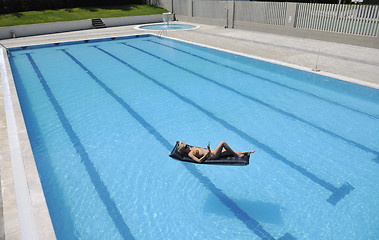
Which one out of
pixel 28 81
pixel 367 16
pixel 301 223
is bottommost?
pixel 301 223

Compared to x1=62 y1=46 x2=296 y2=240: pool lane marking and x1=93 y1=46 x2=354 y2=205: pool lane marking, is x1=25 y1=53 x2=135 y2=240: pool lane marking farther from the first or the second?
x1=93 y1=46 x2=354 y2=205: pool lane marking

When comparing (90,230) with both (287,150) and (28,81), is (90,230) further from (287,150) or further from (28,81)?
(28,81)

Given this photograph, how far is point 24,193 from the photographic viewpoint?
11.4ft

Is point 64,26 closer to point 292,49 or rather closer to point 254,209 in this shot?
point 292,49

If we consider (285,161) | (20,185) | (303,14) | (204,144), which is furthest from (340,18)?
(20,185)

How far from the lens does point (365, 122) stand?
5.66 metres

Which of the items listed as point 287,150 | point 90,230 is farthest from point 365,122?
point 90,230

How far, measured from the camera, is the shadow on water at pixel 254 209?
3467 millimetres

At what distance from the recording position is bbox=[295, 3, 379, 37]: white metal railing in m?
10.7

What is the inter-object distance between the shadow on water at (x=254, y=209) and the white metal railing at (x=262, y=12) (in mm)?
12767

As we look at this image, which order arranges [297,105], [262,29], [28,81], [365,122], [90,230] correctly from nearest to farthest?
[90,230] < [365,122] < [297,105] < [28,81] < [262,29]

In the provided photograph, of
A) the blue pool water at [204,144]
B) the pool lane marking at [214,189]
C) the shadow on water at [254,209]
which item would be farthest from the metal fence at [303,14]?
the shadow on water at [254,209]

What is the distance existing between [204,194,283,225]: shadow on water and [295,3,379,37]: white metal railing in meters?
10.7

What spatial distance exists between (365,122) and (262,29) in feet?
35.5
